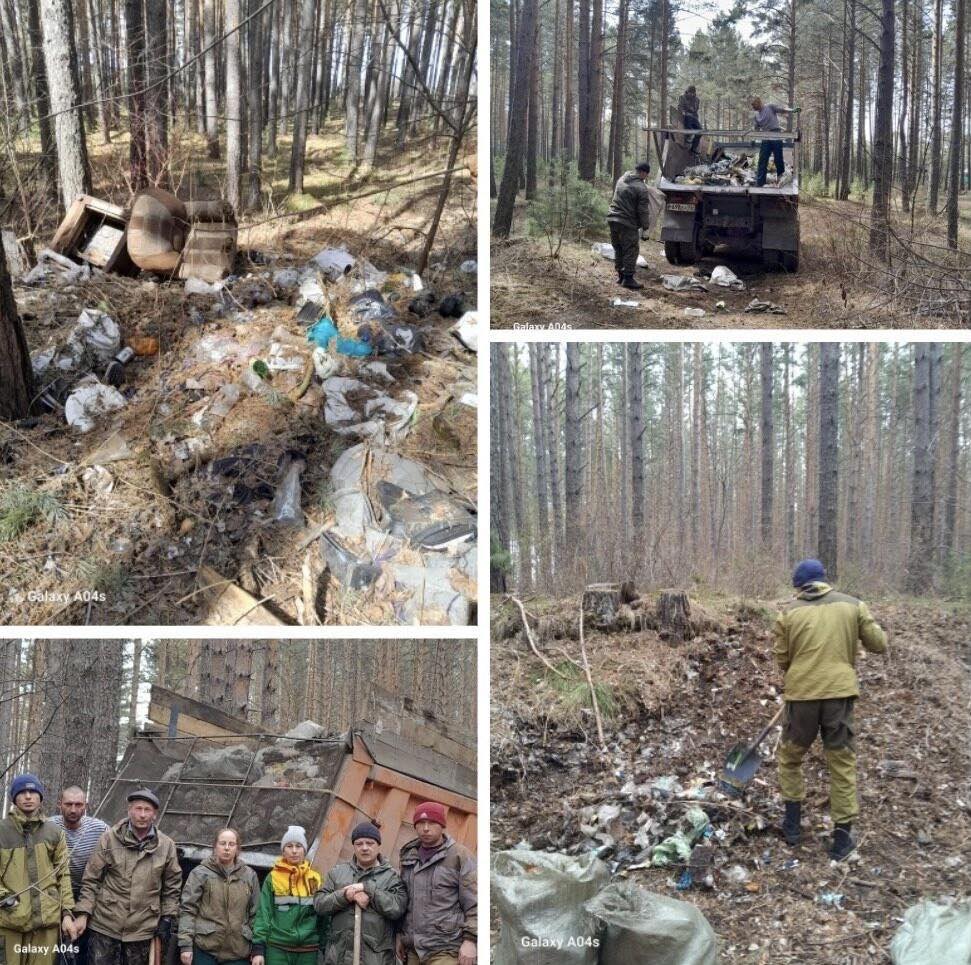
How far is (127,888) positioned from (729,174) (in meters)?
5.76

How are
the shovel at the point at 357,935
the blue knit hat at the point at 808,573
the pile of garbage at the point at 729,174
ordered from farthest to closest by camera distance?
the pile of garbage at the point at 729,174 < the blue knit hat at the point at 808,573 < the shovel at the point at 357,935

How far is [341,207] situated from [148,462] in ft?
10.1

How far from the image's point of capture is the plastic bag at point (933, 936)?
4.14 m

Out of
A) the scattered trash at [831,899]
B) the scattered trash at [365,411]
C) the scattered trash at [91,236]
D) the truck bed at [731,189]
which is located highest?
the truck bed at [731,189]

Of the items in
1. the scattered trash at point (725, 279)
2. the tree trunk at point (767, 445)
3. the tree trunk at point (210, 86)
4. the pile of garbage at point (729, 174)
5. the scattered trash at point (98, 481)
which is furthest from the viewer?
the tree trunk at point (210, 86)

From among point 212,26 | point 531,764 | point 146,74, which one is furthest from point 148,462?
point 212,26

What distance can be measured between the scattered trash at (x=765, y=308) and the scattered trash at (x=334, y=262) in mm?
2709

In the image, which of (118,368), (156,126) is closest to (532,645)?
(118,368)

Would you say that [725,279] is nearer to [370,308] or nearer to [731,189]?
[731,189]

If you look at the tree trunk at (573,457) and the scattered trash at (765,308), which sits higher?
the scattered trash at (765,308)

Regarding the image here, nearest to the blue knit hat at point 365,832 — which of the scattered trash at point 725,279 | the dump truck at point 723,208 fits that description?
the scattered trash at point 725,279

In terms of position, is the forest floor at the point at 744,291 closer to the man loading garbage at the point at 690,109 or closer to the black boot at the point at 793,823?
the man loading garbage at the point at 690,109

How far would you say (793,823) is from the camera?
4594 mm

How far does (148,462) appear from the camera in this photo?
5363 millimetres
